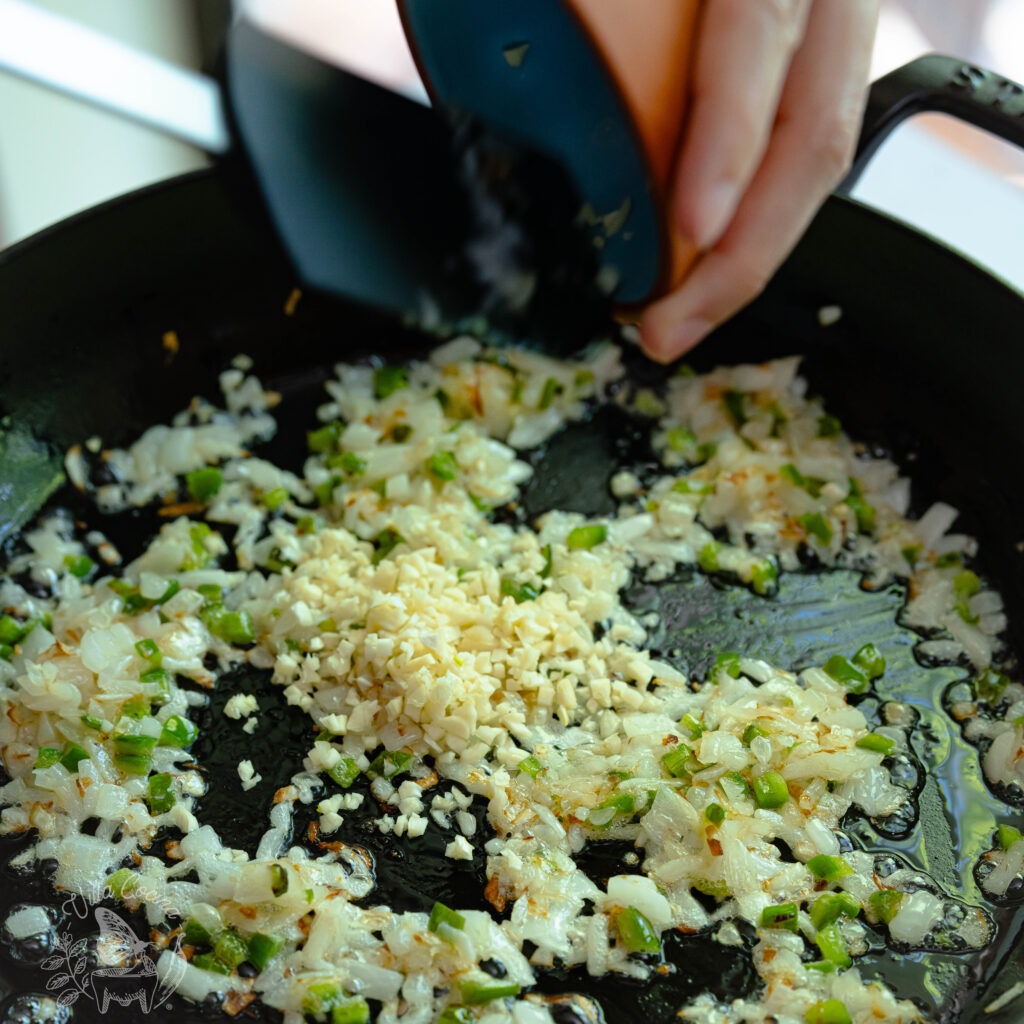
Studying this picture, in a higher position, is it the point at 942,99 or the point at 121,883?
the point at 942,99

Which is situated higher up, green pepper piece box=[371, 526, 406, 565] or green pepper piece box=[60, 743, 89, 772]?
green pepper piece box=[371, 526, 406, 565]

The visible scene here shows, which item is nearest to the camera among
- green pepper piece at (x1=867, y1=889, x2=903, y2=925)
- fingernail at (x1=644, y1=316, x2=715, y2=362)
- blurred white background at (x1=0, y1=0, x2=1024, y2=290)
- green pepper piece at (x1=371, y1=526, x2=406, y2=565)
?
green pepper piece at (x1=867, y1=889, x2=903, y2=925)

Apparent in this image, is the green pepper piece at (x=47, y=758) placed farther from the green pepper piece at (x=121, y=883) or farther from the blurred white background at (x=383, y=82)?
the blurred white background at (x=383, y=82)

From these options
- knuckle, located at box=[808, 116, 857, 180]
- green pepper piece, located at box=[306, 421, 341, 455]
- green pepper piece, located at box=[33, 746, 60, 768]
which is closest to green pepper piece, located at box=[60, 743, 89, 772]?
green pepper piece, located at box=[33, 746, 60, 768]

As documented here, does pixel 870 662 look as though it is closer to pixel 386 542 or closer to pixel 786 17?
pixel 386 542

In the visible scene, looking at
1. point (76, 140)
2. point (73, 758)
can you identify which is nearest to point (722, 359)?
point (73, 758)

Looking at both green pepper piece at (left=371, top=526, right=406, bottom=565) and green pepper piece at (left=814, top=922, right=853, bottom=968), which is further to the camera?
green pepper piece at (left=371, top=526, right=406, bottom=565)

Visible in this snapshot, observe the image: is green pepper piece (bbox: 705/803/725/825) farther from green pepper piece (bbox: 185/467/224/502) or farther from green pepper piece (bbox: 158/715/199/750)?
green pepper piece (bbox: 185/467/224/502)
